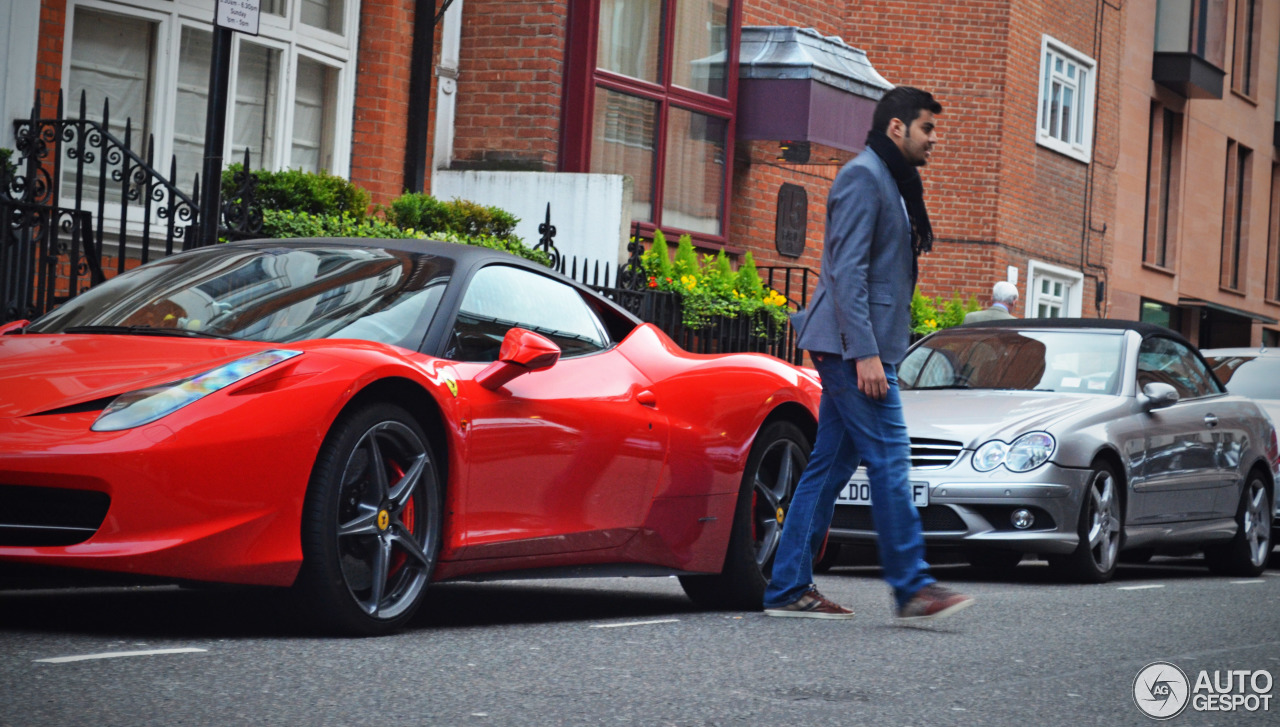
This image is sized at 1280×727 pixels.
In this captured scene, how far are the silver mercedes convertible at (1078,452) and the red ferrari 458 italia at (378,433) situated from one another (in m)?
2.14

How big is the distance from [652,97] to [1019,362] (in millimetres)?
5974

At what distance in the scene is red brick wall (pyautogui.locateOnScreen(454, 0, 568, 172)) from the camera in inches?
Result: 568

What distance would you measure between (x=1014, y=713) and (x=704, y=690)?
821mm

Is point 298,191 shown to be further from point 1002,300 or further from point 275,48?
point 1002,300

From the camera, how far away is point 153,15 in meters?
11.8

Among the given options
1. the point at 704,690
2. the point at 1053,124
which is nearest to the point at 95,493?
the point at 704,690

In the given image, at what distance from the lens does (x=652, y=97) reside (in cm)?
1535

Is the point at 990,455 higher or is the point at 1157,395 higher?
the point at 1157,395

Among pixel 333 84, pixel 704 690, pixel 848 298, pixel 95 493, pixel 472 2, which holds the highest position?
pixel 472 2

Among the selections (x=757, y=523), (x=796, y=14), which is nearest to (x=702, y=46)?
(x=796, y=14)

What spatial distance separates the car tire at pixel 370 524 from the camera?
16.1ft

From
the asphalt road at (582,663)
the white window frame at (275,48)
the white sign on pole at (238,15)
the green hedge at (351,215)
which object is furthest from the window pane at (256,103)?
the asphalt road at (582,663)

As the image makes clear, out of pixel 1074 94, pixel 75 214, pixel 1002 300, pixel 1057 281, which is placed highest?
pixel 1074 94

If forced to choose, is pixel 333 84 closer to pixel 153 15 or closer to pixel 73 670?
pixel 153 15
